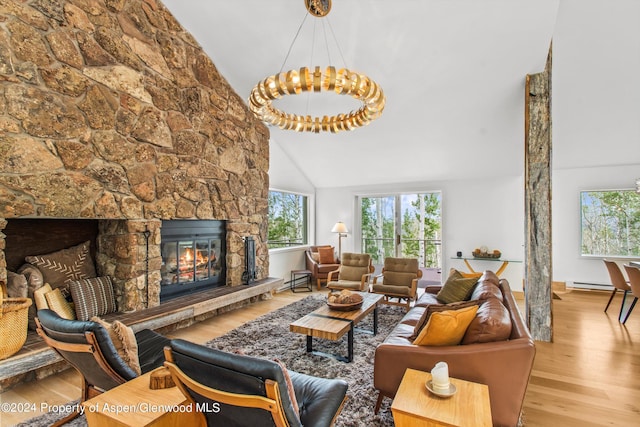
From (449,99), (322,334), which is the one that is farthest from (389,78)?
(322,334)

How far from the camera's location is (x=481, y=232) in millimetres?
6074

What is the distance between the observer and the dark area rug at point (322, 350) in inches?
89.7

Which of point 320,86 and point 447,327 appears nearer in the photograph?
point 447,327

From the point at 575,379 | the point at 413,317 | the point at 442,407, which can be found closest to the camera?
the point at 442,407

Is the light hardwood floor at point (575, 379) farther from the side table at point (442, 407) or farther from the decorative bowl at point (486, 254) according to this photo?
the decorative bowl at point (486, 254)

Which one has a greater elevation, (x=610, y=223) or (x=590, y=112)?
(x=590, y=112)

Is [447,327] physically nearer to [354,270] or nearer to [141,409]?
[141,409]

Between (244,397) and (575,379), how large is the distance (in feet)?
10.2

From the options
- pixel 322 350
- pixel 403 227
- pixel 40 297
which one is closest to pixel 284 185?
pixel 403 227

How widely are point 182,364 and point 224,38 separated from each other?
13.7 feet

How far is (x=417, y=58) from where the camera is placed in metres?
3.93

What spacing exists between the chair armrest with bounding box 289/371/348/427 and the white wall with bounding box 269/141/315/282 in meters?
4.42

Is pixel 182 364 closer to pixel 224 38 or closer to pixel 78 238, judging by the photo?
pixel 78 238

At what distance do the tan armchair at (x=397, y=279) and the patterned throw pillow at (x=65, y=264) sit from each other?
3.79 m
